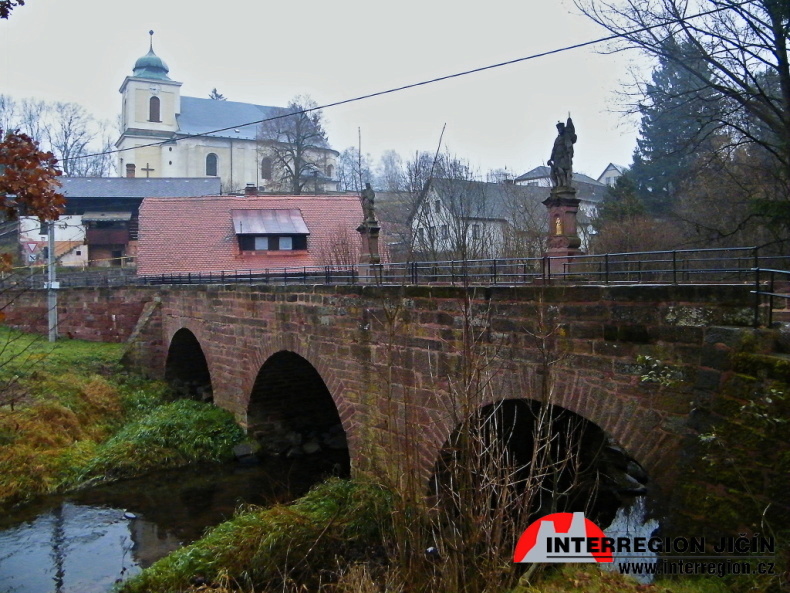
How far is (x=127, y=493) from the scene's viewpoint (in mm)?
13281

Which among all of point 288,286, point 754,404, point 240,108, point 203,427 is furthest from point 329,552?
point 240,108

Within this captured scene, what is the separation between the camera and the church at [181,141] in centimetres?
5538

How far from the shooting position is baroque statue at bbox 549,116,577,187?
33.0 ft

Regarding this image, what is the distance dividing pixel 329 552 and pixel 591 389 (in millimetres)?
4527

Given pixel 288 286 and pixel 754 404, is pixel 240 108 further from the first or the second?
pixel 754 404

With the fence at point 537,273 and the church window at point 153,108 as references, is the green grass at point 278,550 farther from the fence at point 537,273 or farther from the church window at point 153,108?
the church window at point 153,108

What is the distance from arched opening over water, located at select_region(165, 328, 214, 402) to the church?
31847 millimetres

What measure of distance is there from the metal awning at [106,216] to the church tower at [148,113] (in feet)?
58.6

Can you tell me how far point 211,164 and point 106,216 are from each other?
2275 cm

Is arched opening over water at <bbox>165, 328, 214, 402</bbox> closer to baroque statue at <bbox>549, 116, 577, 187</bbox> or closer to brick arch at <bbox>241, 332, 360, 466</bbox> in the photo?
brick arch at <bbox>241, 332, 360, 466</bbox>

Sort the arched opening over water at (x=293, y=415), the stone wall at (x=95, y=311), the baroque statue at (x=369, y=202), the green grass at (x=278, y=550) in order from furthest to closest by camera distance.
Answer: the stone wall at (x=95, y=311)
the baroque statue at (x=369, y=202)
the arched opening over water at (x=293, y=415)
the green grass at (x=278, y=550)

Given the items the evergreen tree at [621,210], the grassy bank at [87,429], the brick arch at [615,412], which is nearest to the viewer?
the brick arch at [615,412]

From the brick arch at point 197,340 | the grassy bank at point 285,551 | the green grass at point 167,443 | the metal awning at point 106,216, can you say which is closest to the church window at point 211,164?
the metal awning at point 106,216

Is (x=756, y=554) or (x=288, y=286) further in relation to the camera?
(x=288, y=286)
